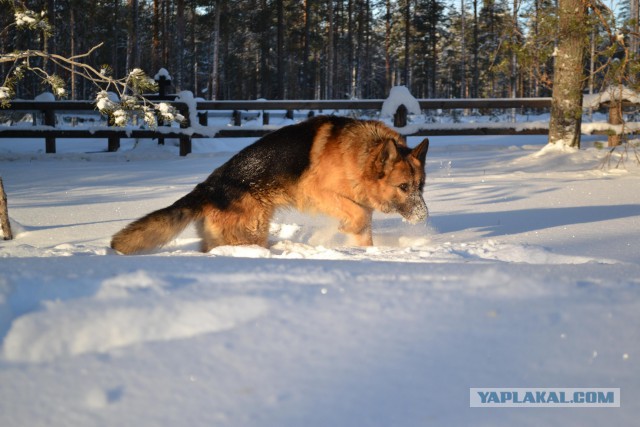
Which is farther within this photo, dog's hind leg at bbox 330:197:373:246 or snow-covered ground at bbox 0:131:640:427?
dog's hind leg at bbox 330:197:373:246

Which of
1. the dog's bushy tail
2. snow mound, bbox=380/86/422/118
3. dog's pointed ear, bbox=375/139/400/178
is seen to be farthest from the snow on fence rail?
the dog's bushy tail

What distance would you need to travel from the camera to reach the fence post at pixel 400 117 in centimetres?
1331

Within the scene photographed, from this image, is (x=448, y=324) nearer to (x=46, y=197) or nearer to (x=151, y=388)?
(x=151, y=388)

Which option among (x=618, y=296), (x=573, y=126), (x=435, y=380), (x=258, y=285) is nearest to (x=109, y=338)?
(x=258, y=285)

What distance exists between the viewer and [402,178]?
4734 millimetres

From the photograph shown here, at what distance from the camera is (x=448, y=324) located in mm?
1950

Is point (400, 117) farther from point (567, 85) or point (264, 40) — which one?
point (264, 40)

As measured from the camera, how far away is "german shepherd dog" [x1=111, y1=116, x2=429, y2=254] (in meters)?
4.75

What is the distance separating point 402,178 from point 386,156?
9.2 inches

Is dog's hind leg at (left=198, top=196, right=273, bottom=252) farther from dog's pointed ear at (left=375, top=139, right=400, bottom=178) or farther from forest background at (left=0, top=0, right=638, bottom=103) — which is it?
forest background at (left=0, top=0, right=638, bottom=103)

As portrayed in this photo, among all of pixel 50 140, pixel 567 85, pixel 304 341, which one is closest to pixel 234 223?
pixel 304 341

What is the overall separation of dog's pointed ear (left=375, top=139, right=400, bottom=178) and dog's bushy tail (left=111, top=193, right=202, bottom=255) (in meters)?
1.57

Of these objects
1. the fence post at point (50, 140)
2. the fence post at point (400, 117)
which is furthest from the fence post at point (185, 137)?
the fence post at point (400, 117)

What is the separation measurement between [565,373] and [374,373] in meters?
0.59
